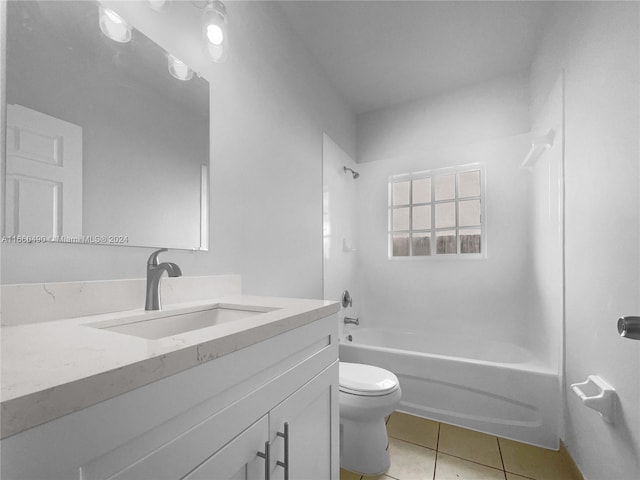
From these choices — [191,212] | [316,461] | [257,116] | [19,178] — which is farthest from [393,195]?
[19,178]

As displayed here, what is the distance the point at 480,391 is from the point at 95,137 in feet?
7.58

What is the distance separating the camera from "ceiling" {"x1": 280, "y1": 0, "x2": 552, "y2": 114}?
74.3 inches

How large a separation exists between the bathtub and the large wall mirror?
5.25 ft

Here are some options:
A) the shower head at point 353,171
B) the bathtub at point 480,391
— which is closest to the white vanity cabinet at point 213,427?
the bathtub at point 480,391

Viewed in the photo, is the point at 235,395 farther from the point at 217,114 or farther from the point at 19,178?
the point at 217,114

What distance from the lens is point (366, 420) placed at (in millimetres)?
1497

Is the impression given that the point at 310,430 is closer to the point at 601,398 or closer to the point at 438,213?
the point at 601,398

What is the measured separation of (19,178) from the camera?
0.75m

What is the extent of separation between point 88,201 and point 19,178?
0.16 meters

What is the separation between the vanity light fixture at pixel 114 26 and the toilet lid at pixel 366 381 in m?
1.69

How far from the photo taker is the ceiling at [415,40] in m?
1.89

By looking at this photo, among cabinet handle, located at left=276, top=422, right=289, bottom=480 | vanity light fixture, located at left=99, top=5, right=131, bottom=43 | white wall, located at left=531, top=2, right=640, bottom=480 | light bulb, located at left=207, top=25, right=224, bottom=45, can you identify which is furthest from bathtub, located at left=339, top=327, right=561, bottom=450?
vanity light fixture, located at left=99, top=5, right=131, bottom=43

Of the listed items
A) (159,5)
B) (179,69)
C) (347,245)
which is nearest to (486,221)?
(347,245)

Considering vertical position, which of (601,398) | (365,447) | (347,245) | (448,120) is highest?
(448,120)
